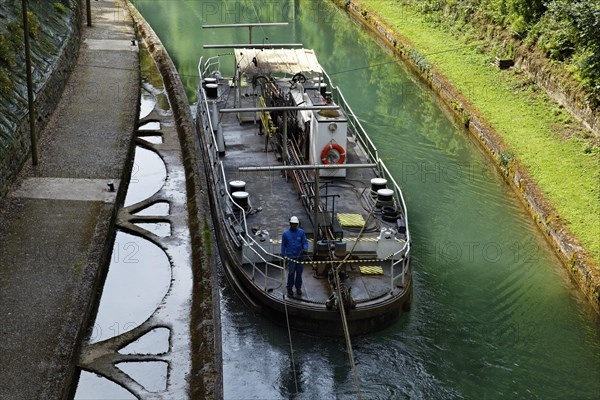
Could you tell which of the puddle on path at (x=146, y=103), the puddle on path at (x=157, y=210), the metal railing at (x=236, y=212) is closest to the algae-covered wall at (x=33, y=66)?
the puddle on path at (x=146, y=103)

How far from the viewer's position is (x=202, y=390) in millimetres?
14969

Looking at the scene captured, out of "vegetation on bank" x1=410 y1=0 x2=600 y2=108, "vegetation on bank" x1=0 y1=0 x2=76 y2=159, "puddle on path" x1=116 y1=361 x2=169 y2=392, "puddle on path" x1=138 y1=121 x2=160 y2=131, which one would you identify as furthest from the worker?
"vegetation on bank" x1=410 y1=0 x2=600 y2=108

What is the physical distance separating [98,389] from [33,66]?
1490 centimetres

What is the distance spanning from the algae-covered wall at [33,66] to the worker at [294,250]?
7.47 meters

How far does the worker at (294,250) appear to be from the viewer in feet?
57.9

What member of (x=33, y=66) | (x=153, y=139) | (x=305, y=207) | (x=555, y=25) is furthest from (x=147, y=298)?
(x=555, y=25)

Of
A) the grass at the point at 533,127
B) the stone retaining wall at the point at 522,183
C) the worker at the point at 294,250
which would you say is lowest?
the stone retaining wall at the point at 522,183

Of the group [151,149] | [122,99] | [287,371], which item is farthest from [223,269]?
[122,99]

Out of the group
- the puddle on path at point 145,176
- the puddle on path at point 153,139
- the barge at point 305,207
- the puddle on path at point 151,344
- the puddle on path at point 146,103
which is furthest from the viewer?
the puddle on path at point 146,103

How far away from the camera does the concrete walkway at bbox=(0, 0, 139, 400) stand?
15164 millimetres

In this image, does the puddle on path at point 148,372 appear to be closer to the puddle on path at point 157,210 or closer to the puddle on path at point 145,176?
the puddle on path at point 157,210

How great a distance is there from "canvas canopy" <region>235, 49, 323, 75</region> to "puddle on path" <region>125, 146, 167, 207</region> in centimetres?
382

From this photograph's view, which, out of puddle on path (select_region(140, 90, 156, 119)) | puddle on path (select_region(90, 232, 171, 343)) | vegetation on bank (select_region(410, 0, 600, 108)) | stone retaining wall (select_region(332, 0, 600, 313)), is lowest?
puddle on path (select_region(90, 232, 171, 343))

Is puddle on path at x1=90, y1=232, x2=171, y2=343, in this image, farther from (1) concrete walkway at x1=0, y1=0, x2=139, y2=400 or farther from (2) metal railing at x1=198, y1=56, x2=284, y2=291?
(2) metal railing at x1=198, y1=56, x2=284, y2=291
